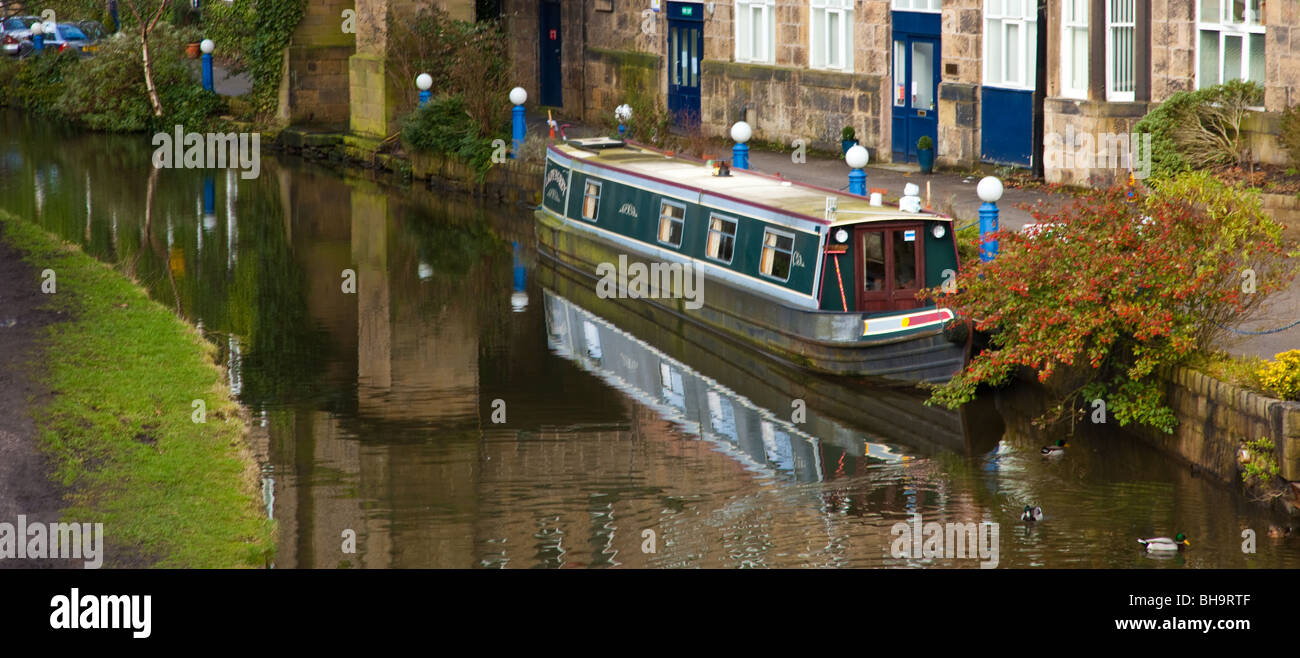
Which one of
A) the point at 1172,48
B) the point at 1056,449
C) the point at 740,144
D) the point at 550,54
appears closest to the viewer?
the point at 1056,449

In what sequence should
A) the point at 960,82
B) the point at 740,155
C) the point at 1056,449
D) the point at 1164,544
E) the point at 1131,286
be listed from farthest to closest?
the point at 960,82, the point at 740,155, the point at 1056,449, the point at 1131,286, the point at 1164,544

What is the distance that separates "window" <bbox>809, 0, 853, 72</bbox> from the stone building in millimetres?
24

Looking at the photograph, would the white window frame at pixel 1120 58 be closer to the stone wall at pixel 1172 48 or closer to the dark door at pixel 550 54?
the stone wall at pixel 1172 48

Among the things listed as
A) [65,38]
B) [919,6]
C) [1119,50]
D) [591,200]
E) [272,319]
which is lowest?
[272,319]

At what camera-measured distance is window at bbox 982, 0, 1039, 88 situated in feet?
74.5

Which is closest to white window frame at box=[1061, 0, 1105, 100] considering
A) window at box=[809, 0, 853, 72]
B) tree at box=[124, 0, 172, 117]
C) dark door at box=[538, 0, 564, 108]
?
window at box=[809, 0, 853, 72]

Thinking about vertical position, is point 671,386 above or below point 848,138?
below

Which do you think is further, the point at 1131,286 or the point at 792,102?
the point at 792,102

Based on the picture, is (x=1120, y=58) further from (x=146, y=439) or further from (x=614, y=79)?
(x=146, y=439)

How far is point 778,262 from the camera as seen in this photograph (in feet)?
55.8

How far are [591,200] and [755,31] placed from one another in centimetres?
804

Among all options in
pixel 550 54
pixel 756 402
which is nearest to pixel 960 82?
pixel 756 402

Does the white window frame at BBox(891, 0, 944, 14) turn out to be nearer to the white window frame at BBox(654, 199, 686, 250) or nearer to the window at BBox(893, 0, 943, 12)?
the window at BBox(893, 0, 943, 12)

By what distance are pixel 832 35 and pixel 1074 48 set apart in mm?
5436
